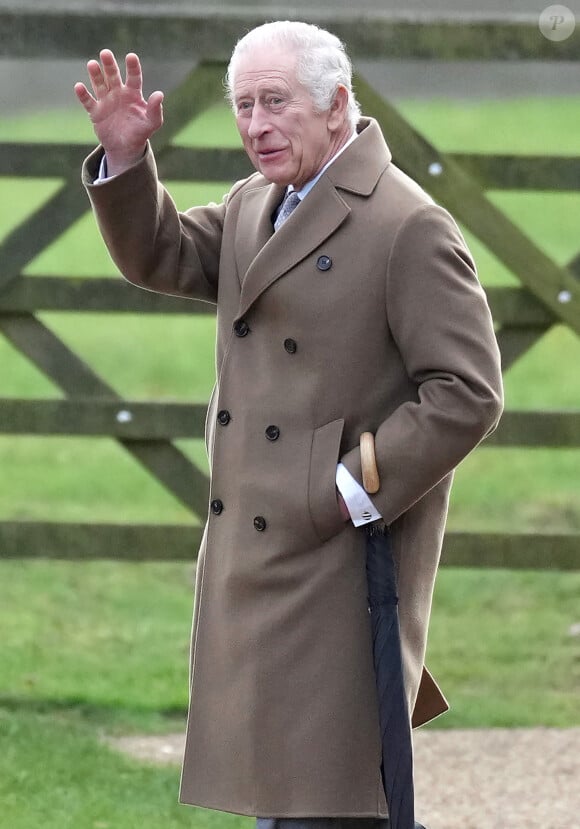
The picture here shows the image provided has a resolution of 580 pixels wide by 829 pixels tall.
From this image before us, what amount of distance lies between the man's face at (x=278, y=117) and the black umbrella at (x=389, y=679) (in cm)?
53

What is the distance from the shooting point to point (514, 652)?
5.55m

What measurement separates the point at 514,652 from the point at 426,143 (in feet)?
6.23

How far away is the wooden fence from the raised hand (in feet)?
5.69

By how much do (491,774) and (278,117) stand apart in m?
2.33

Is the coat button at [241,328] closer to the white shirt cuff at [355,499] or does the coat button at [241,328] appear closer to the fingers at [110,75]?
the white shirt cuff at [355,499]

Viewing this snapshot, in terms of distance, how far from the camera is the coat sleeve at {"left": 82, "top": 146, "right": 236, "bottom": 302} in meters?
3.06

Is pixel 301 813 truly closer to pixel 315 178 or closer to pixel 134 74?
pixel 315 178

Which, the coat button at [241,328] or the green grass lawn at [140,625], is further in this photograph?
the green grass lawn at [140,625]

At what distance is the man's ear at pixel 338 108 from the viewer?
2.88m

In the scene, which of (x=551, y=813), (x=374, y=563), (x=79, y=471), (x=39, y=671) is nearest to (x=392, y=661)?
(x=374, y=563)

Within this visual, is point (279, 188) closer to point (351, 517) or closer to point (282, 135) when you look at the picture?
point (282, 135)

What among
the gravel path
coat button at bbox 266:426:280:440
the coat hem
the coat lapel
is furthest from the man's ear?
the gravel path

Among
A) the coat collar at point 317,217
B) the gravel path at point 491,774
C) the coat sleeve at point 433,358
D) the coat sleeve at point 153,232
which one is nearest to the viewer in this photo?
the coat sleeve at point 433,358

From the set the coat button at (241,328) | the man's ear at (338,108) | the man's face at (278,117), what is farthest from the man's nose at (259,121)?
the coat button at (241,328)
